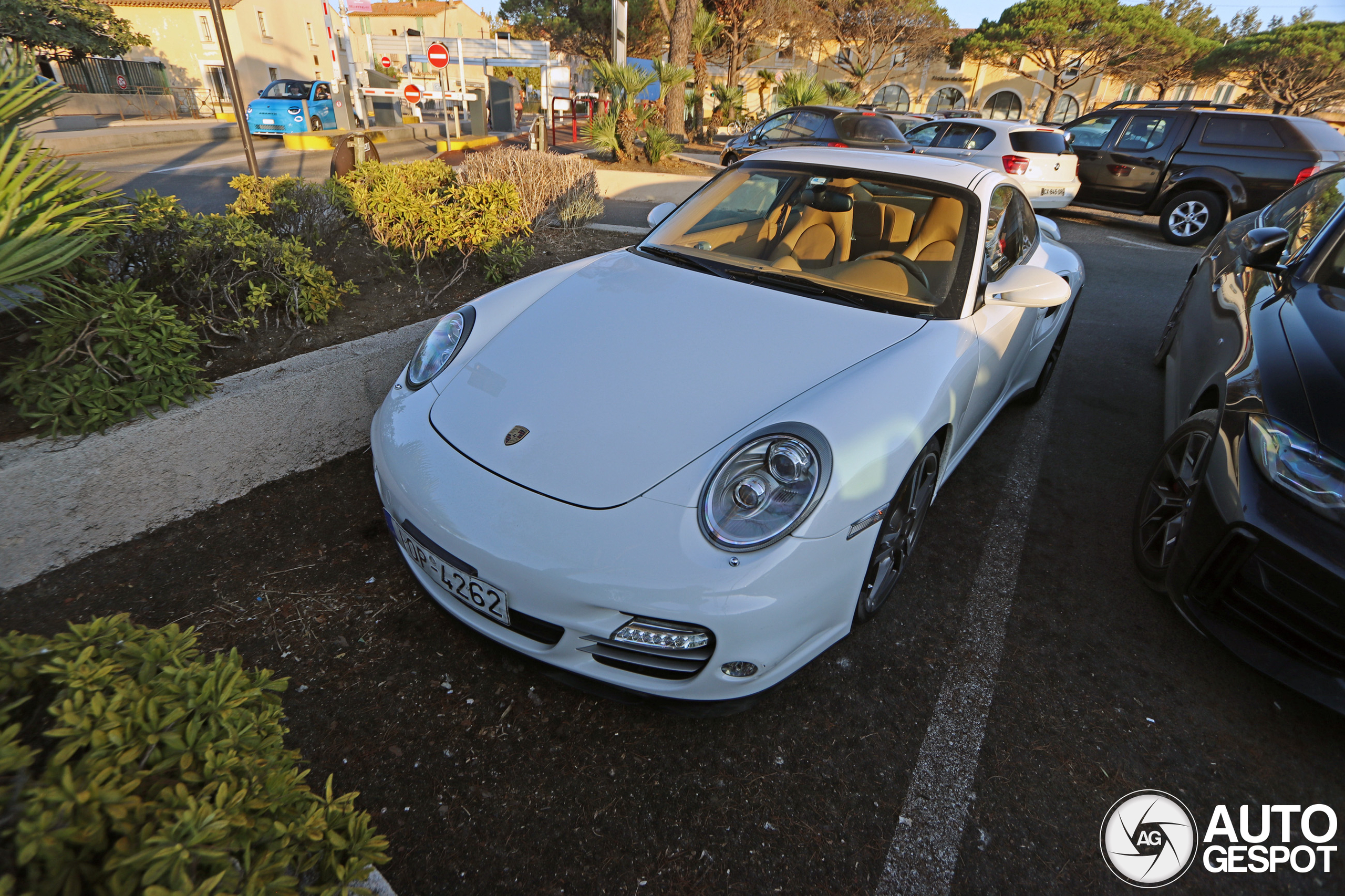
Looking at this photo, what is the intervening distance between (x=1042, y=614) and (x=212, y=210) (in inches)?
343

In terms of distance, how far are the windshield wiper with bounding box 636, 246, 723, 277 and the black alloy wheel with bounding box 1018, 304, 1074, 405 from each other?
86.2 inches

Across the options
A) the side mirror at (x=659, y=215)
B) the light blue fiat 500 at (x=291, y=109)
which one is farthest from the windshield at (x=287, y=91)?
the side mirror at (x=659, y=215)

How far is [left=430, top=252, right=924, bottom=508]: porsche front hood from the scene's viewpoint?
1.94 m

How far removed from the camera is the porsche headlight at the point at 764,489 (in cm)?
176

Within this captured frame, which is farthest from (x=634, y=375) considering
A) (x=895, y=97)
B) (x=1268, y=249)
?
(x=895, y=97)

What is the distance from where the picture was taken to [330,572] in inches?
99.1

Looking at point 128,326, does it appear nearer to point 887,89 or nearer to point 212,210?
point 212,210

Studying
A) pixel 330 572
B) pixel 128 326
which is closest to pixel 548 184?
pixel 128 326

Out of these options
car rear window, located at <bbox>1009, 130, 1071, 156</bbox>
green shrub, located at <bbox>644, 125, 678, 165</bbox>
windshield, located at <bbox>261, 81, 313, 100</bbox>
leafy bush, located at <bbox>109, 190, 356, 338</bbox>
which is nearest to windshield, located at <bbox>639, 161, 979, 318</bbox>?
leafy bush, located at <bbox>109, 190, 356, 338</bbox>

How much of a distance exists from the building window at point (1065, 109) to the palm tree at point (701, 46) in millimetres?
29513

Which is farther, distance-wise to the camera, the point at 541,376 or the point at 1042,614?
the point at 1042,614

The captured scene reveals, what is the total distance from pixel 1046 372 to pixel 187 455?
15.2ft

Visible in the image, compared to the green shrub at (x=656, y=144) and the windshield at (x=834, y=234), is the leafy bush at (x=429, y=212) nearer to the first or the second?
the windshield at (x=834, y=234)

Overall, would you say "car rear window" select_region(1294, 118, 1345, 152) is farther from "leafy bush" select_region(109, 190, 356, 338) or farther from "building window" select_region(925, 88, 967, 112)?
"building window" select_region(925, 88, 967, 112)
